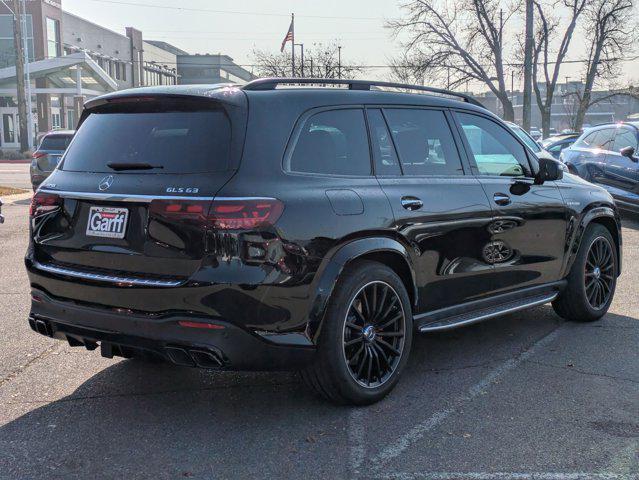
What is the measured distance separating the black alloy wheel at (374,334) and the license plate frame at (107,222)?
1300 mm

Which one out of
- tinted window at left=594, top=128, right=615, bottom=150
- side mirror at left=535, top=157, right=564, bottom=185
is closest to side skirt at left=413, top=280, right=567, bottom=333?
side mirror at left=535, top=157, right=564, bottom=185

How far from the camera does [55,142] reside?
16.7 meters

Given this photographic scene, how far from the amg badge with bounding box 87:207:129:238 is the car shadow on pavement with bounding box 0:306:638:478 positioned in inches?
41.2

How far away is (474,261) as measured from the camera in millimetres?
5000

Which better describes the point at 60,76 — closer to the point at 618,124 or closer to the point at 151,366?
the point at 618,124

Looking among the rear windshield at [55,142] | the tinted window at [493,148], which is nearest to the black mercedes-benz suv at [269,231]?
the tinted window at [493,148]

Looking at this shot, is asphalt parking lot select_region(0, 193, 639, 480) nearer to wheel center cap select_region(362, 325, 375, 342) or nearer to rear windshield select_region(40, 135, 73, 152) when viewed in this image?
wheel center cap select_region(362, 325, 375, 342)

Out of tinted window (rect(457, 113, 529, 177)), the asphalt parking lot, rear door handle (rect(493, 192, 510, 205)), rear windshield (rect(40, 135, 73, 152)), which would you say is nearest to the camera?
the asphalt parking lot

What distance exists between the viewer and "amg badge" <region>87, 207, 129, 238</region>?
3832 millimetres

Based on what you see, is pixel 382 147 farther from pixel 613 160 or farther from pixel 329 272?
pixel 613 160

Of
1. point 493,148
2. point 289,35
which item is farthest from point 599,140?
point 289,35

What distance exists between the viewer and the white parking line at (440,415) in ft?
11.9

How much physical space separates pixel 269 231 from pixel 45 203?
145cm

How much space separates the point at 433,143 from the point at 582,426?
6.65 ft
